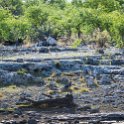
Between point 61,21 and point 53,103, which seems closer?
point 53,103

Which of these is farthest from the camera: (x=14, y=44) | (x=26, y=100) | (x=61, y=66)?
(x=14, y=44)

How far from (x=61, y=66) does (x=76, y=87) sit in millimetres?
11666

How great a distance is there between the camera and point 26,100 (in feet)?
162

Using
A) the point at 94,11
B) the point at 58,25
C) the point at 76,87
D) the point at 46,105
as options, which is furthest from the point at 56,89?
the point at 58,25

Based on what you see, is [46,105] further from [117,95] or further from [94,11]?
[94,11]

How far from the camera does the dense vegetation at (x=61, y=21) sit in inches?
2264

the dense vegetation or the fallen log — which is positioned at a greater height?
the dense vegetation

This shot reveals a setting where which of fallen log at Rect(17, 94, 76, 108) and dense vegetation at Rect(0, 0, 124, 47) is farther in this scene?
dense vegetation at Rect(0, 0, 124, 47)

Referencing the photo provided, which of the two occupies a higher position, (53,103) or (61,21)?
(61,21)

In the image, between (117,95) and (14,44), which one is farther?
(14,44)

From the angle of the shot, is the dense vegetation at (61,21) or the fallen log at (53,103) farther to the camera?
the dense vegetation at (61,21)

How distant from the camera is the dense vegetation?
57.5 m

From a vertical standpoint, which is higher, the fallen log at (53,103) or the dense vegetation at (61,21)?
the dense vegetation at (61,21)

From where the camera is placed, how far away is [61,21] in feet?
408
